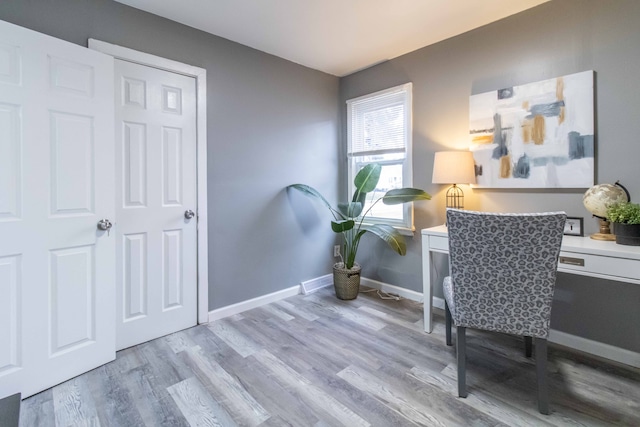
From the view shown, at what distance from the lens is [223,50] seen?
266 centimetres

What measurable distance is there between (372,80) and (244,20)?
147cm

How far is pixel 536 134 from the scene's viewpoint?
2264 millimetres

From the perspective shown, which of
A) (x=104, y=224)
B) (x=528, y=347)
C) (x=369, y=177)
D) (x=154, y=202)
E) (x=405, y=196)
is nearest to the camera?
(x=104, y=224)

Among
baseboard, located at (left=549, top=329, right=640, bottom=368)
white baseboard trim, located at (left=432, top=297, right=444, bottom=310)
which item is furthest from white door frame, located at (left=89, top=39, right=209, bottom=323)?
baseboard, located at (left=549, top=329, right=640, bottom=368)

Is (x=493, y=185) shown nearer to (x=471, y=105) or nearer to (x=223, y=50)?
(x=471, y=105)

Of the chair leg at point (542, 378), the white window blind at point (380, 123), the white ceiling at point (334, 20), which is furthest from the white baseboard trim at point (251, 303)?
the white ceiling at point (334, 20)

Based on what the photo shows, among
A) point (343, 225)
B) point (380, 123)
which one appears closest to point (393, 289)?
point (343, 225)

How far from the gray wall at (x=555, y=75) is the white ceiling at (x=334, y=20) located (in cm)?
19

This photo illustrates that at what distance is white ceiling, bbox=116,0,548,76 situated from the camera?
7.19 ft

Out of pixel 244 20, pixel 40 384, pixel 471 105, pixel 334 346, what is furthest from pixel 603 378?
pixel 244 20

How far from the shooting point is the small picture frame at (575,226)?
2.11 metres

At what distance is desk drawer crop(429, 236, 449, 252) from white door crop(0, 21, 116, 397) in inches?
85.3

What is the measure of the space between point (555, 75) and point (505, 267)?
5.16 ft

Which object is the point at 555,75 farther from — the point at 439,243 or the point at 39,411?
the point at 39,411
